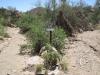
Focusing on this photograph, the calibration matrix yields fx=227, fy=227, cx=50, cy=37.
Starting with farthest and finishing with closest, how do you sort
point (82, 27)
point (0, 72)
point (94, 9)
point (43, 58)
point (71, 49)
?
1. point (94, 9)
2. point (82, 27)
3. point (71, 49)
4. point (43, 58)
5. point (0, 72)

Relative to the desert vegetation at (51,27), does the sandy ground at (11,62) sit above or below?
below

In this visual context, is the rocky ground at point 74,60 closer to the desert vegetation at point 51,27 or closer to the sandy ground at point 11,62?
the sandy ground at point 11,62

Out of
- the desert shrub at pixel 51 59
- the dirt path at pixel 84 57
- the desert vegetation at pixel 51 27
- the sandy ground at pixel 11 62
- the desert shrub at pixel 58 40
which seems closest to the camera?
the sandy ground at pixel 11 62

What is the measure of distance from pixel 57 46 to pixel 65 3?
8.11 m

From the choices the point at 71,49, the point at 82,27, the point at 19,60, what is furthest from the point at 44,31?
the point at 82,27

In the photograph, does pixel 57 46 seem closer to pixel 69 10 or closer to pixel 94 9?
pixel 69 10

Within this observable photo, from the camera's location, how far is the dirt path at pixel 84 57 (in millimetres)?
7751

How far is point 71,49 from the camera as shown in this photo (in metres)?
10.9

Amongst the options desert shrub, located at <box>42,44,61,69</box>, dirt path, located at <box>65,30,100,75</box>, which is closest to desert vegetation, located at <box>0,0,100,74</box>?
desert shrub, located at <box>42,44,61,69</box>

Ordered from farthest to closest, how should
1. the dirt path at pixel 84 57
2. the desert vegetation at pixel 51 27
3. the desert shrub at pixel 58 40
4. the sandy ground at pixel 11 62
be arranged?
the desert shrub at pixel 58 40
the desert vegetation at pixel 51 27
the dirt path at pixel 84 57
the sandy ground at pixel 11 62

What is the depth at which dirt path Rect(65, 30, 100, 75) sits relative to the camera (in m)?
7.75

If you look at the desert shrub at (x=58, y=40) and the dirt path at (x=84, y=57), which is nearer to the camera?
the dirt path at (x=84, y=57)

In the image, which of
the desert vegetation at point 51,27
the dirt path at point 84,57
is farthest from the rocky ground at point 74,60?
the desert vegetation at point 51,27

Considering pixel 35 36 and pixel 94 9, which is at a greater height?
pixel 94 9
